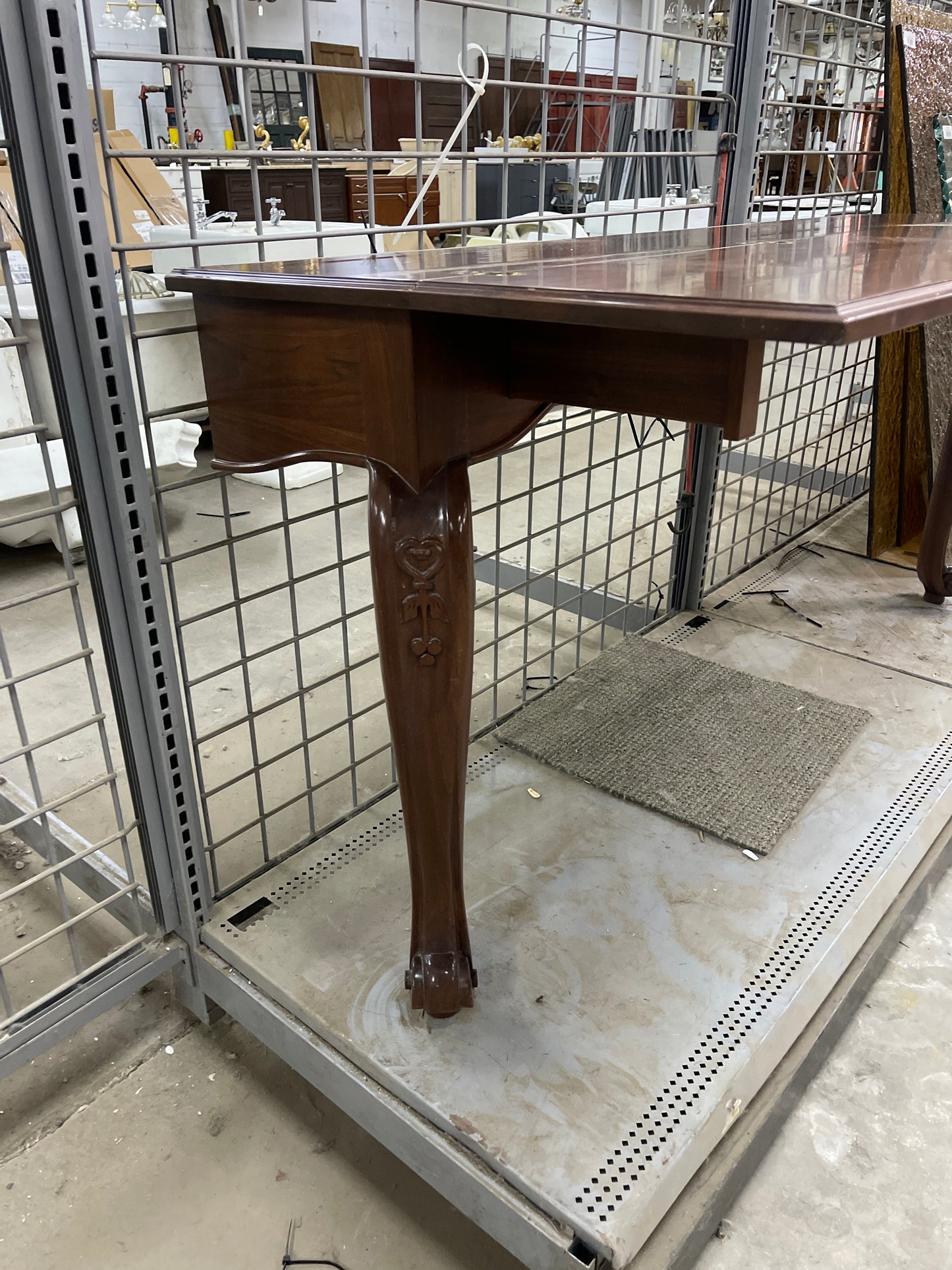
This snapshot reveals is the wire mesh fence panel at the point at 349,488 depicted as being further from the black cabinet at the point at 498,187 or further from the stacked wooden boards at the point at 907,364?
the black cabinet at the point at 498,187

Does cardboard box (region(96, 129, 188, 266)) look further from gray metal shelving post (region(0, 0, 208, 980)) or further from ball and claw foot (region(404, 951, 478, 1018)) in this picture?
ball and claw foot (region(404, 951, 478, 1018))

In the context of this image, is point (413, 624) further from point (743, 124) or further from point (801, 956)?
point (743, 124)

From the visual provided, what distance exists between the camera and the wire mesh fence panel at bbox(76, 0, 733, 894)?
1161 millimetres

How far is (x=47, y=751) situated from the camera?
190cm

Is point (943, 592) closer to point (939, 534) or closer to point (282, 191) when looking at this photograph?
point (939, 534)

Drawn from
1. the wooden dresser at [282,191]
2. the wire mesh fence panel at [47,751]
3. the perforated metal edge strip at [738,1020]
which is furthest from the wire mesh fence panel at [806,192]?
the wooden dresser at [282,191]

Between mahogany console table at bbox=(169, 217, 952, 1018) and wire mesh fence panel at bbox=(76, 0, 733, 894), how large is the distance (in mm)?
168

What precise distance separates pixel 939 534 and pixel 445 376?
1737 millimetres

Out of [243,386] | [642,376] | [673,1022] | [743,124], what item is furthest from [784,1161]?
[743,124]

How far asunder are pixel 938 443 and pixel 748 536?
2.00 feet

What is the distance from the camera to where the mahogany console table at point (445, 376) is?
2.32 feet

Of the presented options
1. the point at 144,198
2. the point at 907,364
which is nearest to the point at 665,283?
the point at 907,364

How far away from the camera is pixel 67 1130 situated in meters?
1.15

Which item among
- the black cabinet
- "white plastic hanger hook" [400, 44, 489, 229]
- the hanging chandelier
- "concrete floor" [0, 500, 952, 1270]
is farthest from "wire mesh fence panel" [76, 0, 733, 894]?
the hanging chandelier
